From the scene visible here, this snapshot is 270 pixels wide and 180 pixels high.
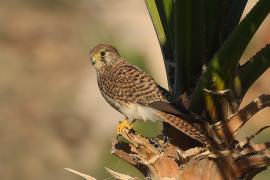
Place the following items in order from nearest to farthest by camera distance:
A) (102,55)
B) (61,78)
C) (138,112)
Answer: (138,112)
(102,55)
(61,78)

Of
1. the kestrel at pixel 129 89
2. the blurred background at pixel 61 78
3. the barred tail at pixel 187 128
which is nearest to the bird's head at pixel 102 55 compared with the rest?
the kestrel at pixel 129 89

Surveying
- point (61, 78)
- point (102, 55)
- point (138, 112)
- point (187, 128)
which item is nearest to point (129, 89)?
point (138, 112)

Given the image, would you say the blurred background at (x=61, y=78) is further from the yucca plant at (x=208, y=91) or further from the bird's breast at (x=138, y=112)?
the yucca plant at (x=208, y=91)

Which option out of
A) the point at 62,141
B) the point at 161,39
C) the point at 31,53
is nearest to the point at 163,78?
the point at 62,141

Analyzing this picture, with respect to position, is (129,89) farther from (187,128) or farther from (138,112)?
(187,128)

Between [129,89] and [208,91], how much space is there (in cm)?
151

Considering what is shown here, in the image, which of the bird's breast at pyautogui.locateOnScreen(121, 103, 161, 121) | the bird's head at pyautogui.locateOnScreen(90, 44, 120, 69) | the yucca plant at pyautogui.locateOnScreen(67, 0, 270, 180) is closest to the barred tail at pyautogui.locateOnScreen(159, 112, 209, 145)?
the yucca plant at pyautogui.locateOnScreen(67, 0, 270, 180)

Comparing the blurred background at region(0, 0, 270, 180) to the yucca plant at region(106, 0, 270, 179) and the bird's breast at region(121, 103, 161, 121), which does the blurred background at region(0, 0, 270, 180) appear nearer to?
the bird's breast at region(121, 103, 161, 121)

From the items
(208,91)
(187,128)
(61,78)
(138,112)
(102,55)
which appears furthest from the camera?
(61,78)

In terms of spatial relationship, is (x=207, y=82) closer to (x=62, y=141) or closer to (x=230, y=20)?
(x=230, y=20)

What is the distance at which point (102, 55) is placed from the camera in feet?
14.6

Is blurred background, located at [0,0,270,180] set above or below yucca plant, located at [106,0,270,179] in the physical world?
above

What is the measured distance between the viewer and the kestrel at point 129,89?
3.50 m

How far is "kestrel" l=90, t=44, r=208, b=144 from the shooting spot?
11.5 ft
